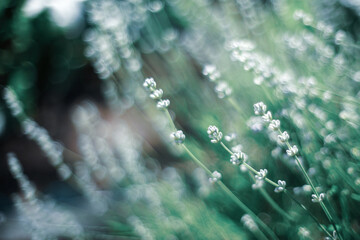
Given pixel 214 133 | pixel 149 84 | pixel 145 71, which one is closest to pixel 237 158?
pixel 214 133

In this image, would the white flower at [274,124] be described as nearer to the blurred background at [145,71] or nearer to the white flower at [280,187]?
the white flower at [280,187]

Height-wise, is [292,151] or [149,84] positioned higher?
[149,84]

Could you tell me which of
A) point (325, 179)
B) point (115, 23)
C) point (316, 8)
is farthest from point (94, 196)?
point (316, 8)

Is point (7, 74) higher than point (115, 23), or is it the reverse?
point (7, 74)

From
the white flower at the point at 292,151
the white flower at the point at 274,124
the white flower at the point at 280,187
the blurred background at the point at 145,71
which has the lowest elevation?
the white flower at the point at 280,187

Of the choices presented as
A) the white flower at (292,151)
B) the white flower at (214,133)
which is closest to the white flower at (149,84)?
the white flower at (214,133)

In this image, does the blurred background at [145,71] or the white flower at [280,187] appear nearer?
the white flower at [280,187]

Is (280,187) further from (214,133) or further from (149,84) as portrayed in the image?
(149,84)

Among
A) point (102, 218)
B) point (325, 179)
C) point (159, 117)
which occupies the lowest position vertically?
point (325, 179)

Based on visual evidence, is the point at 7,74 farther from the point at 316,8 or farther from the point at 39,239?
the point at 316,8

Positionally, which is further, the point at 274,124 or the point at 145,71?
the point at 145,71

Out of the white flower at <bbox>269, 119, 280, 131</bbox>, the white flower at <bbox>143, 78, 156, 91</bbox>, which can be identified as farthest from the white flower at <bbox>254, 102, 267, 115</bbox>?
the white flower at <bbox>143, 78, 156, 91</bbox>
